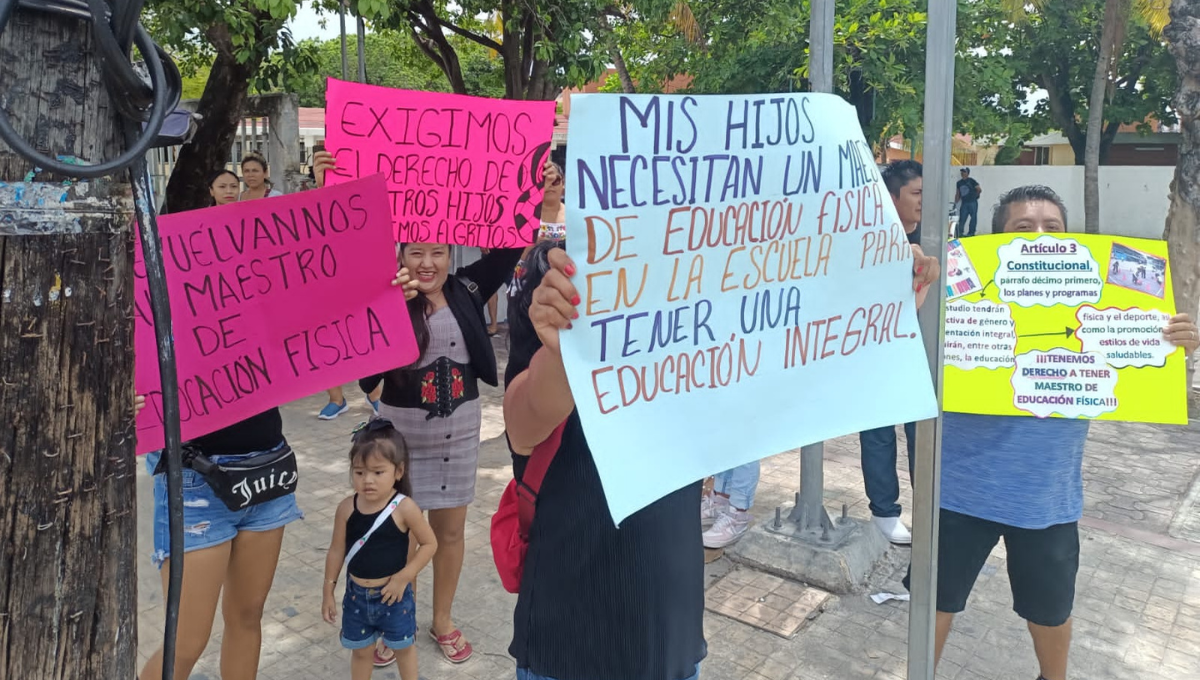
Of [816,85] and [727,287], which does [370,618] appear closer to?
[727,287]

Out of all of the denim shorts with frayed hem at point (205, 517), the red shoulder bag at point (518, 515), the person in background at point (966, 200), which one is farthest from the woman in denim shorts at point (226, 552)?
the person in background at point (966, 200)

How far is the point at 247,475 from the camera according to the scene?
276 cm

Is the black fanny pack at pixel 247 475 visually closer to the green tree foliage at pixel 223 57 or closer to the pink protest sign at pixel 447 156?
the pink protest sign at pixel 447 156

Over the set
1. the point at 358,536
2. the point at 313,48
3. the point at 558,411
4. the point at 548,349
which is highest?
the point at 313,48

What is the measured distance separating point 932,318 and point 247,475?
204cm

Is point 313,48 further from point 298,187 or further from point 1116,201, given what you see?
point 1116,201

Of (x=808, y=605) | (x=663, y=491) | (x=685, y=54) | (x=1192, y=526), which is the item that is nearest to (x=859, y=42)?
(x=685, y=54)

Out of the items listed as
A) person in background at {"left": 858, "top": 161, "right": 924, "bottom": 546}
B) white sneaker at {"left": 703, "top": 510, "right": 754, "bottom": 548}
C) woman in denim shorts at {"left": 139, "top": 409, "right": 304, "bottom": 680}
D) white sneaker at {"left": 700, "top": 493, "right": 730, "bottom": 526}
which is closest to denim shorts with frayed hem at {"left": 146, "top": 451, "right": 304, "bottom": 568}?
woman in denim shorts at {"left": 139, "top": 409, "right": 304, "bottom": 680}

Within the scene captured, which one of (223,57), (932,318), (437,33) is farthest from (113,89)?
(437,33)

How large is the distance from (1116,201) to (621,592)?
86.0 ft

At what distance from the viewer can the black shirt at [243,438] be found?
2.77 metres

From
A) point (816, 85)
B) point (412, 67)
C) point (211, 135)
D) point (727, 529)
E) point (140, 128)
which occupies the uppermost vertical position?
point (412, 67)

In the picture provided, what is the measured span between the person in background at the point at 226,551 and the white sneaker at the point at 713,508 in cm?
234

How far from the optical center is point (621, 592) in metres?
1.86
